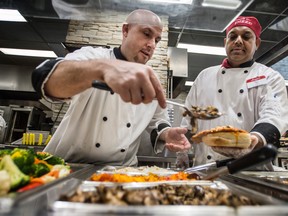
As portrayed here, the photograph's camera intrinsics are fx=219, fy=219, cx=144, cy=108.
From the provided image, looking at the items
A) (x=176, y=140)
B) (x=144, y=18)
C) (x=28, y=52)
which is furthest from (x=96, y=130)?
(x=28, y=52)

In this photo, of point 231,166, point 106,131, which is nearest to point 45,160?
point 106,131

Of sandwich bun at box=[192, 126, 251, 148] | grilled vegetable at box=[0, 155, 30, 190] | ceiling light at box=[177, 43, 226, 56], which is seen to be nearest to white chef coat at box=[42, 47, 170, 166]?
sandwich bun at box=[192, 126, 251, 148]

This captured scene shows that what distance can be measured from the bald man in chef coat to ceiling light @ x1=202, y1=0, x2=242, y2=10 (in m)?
0.33

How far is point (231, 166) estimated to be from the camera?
0.86 meters

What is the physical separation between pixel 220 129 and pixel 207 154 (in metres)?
0.85

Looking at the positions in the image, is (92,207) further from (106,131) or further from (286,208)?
(106,131)

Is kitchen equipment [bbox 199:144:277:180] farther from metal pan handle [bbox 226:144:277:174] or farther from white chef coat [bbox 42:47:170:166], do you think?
white chef coat [bbox 42:47:170:166]

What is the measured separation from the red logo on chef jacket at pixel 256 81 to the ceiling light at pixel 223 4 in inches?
37.0

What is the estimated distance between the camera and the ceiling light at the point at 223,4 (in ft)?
3.98

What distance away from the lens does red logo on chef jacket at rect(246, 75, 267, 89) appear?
1.97 m

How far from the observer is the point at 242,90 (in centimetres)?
204

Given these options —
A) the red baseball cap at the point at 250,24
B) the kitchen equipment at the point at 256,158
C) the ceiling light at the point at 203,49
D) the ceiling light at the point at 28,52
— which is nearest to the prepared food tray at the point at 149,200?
the kitchen equipment at the point at 256,158

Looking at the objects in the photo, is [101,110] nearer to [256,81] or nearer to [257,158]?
[257,158]

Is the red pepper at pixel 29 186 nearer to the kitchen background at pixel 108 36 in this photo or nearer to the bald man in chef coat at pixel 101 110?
the bald man in chef coat at pixel 101 110
